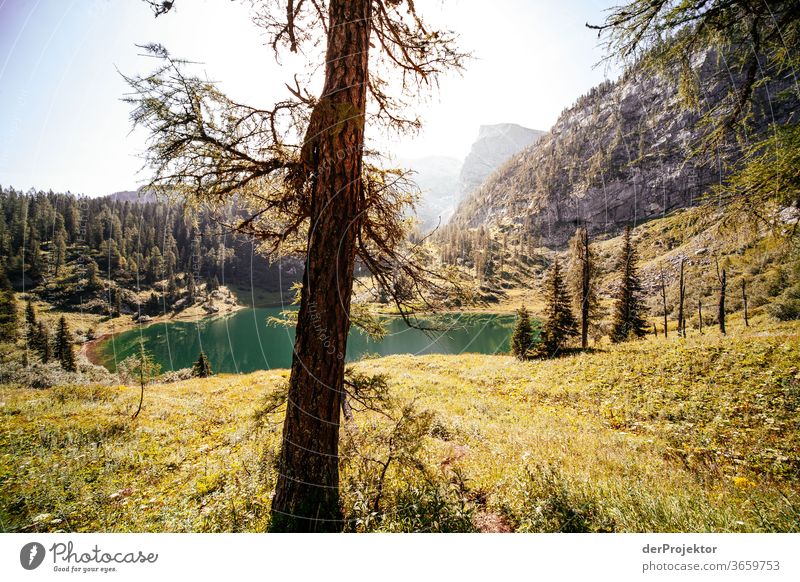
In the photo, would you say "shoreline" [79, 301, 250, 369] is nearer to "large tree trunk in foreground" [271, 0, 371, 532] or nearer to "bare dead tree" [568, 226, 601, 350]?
"large tree trunk in foreground" [271, 0, 371, 532]

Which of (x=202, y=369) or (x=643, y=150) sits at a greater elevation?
(x=643, y=150)

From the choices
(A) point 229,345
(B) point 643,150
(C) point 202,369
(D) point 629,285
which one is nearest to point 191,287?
(A) point 229,345

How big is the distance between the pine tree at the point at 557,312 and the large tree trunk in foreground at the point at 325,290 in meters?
4.65

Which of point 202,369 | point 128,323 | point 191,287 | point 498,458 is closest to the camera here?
point 498,458

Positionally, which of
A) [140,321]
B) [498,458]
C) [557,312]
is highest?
[557,312]

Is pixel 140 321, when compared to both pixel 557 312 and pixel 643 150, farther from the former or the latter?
pixel 643 150

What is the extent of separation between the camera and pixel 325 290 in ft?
8.98
